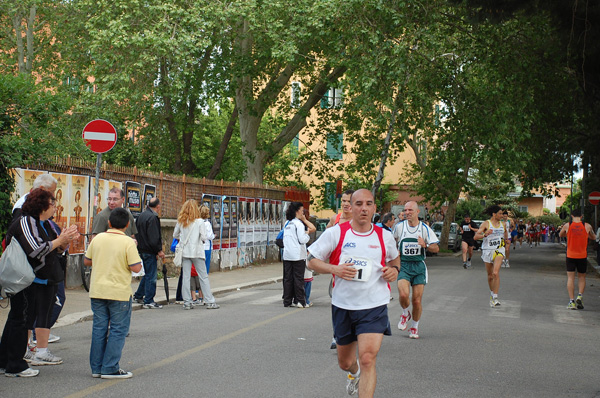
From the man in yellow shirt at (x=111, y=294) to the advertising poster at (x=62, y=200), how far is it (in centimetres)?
715

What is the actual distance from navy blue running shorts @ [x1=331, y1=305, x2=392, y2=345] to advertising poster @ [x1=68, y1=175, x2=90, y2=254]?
31.1 ft

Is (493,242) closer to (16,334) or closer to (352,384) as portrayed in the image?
(352,384)

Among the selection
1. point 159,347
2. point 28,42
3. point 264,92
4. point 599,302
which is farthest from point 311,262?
point 28,42

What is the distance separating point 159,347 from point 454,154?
69.1 ft

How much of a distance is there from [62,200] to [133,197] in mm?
3265

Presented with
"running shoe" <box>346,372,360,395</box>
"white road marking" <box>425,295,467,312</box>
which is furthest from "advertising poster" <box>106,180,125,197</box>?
"running shoe" <box>346,372,360,395</box>

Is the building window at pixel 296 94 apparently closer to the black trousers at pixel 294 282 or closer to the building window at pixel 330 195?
the building window at pixel 330 195

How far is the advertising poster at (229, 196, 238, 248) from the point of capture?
24.0 m

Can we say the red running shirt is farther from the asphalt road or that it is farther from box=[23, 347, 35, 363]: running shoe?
box=[23, 347, 35, 363]: running shoe

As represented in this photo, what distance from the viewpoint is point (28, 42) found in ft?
109

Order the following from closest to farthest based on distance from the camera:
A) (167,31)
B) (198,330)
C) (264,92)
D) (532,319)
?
1. (198,330)
2. (532,319)
3. (167,31)
4. (264,92)

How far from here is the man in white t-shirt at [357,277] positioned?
5996 millimetres

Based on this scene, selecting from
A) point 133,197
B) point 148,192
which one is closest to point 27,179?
point 133,197

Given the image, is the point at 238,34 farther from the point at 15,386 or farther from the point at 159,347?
the point at 15,386
